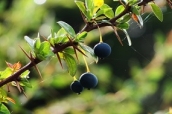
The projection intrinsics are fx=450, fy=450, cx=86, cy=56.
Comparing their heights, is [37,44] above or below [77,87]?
above

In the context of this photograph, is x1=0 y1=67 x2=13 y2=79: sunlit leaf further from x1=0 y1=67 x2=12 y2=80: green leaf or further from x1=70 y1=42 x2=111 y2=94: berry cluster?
x1=70 y1=42 x2=111 y2=94: berry cluster

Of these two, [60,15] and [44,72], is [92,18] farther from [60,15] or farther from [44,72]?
[60,15]

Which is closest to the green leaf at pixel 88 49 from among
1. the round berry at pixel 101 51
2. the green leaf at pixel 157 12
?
the round berry at pixel 101 51

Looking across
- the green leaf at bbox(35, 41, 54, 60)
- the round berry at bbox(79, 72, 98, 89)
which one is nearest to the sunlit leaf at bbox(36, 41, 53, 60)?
the green leaf at bbox(35, 41, 54, 60)

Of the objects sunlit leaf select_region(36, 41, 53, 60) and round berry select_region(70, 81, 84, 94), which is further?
round berry select_region(70, 81, 84, 94)

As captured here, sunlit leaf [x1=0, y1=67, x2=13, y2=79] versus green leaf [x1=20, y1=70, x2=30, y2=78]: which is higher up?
sunlit leaf [x1=0, y1=67, x2=13, y2=79]

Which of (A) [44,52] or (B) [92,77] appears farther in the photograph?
(B) [92,77]

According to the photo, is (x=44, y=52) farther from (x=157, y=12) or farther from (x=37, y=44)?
(x=157, y=12)

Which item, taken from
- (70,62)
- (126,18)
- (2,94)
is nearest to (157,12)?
(126,18)

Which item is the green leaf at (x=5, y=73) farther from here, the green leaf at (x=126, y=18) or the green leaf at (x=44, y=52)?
the green leaf at (x=126, y=18)
